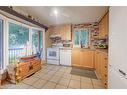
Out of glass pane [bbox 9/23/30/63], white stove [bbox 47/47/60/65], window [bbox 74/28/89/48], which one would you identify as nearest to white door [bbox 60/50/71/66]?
white stove [bbox 47/47/60/65]

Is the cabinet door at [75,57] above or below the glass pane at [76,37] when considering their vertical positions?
below

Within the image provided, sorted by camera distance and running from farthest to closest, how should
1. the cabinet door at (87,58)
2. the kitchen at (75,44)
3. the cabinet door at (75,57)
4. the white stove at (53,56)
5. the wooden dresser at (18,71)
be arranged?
1. the white stove at (53,56)
2. the cabinet door at (75,57)
3. the kitchen at (75,44)
4. the cabinet door at (87,58)
5. the wooden dresser at (18,71)

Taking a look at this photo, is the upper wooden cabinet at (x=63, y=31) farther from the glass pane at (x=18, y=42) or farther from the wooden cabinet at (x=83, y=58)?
the glass pane at (x=18, y=42)

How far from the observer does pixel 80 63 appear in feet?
12.6

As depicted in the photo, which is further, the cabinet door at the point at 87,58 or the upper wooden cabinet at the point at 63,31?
the upper wooden cabinet at the point at 63,31

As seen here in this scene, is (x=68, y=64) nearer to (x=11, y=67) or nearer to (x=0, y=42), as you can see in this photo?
(x=11, y=67)

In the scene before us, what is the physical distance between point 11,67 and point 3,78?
1.07 feet

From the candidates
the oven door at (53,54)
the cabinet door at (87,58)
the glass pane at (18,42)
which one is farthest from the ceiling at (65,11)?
the oven door at (53,54)

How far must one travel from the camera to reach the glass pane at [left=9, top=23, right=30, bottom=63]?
2742 mm

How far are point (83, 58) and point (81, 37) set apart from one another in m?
1.15

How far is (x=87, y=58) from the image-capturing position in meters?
3.70

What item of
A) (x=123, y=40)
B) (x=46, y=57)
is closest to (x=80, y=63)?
(x=46, y=57)

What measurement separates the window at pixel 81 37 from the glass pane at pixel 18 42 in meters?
2.30

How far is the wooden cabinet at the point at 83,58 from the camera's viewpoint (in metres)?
3.64
